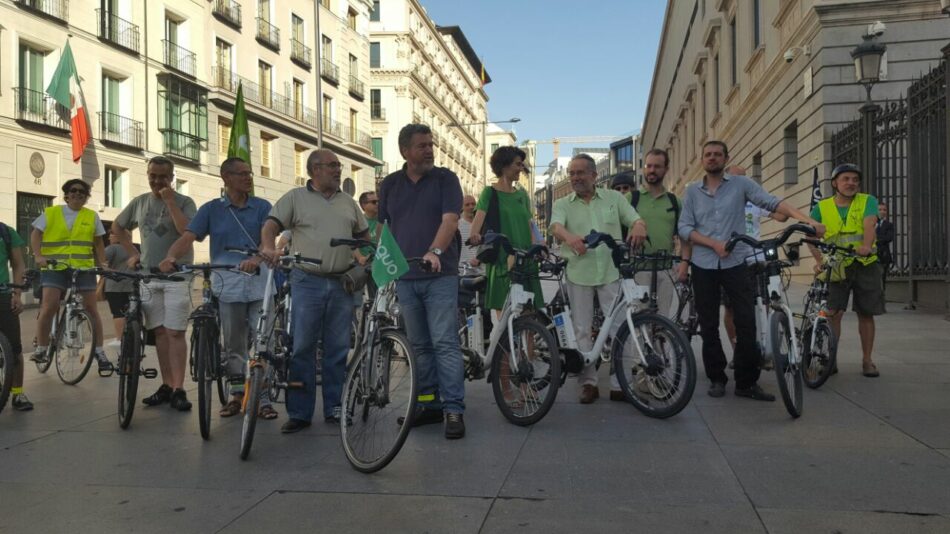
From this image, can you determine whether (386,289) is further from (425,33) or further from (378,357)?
(425,33)

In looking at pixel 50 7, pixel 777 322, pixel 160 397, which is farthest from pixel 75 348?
pixel 50 7

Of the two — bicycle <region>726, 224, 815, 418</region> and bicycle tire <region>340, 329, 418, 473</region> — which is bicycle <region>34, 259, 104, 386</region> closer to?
bicycle tire <region>340, 329, 418, 473</region>

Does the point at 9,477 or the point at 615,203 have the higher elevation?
the point at 615,203

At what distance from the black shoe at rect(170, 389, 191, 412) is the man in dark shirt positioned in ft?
6.13

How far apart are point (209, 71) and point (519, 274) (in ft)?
88.6


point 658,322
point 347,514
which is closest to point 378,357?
point 347,514

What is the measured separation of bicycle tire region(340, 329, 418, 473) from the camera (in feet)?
13.2

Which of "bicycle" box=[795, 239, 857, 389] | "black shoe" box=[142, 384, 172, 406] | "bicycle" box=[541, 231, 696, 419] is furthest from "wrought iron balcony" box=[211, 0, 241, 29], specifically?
"bicycle" box=[795, 239, 857, 389]

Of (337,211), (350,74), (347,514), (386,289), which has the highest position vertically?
(350,74)

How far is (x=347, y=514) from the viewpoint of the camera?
336 centimetres

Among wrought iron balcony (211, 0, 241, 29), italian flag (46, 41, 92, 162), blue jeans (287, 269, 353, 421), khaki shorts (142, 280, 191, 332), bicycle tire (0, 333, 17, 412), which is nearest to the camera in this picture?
blue jeans (287, 269, 353, 421)

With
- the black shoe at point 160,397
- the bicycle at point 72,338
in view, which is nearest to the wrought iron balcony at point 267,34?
the bicycle at point 72,338

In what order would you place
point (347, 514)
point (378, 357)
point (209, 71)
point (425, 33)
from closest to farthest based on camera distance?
point (347, 514) < point (378, 357) < point (209, 71) < point (425, 33)

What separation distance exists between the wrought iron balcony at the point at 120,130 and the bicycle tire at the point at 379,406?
22660 millimetres
